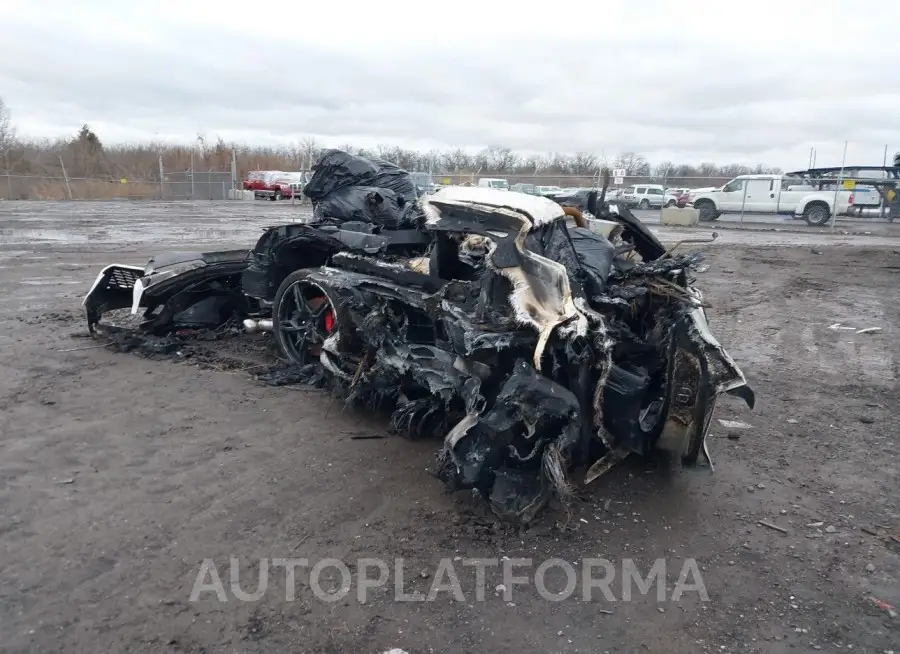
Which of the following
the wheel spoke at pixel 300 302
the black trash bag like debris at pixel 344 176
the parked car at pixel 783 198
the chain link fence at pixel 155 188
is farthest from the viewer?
the chain link fence at pixel 155 188

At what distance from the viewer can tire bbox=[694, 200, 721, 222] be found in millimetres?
27172

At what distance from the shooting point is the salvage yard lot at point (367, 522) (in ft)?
9.09

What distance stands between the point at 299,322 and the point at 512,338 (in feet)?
9.44

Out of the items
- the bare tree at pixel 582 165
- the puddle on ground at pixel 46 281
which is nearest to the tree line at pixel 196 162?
the bare tree at pixel 582 165

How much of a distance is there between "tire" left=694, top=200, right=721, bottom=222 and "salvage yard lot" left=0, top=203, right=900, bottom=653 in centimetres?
2207

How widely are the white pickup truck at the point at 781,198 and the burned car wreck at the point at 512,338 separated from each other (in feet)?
75.5

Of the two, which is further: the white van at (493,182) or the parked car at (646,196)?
the parked car at (646,196)

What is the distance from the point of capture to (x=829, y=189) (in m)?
25.9

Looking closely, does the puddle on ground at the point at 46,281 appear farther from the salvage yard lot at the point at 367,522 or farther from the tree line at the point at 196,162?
the tree line at the point at 196,162

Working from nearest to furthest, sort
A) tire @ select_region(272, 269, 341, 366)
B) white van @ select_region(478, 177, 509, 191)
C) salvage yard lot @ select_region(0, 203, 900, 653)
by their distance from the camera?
salvage yard lot @ select_region(0, 203, 900, 653) < tire @ select_region(272, 269, 341, 366) < white van @ select_region(478, 177, 509, 191)

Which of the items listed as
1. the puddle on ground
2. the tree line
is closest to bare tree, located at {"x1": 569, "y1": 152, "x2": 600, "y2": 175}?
the tree line

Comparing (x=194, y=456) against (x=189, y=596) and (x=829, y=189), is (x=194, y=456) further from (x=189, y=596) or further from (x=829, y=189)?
(x=829, y=189)

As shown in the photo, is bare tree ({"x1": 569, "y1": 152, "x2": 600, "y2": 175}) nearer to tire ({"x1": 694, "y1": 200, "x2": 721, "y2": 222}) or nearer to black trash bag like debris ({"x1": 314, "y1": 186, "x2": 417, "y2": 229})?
tire ({"x1": 694, "y1": 200, "x2": 721, "y2": 222})

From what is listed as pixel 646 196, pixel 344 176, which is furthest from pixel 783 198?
pixel 344 176
